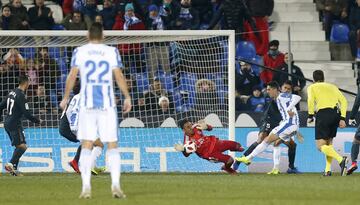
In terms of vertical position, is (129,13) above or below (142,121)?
above

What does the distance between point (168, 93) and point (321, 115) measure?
4244 mm

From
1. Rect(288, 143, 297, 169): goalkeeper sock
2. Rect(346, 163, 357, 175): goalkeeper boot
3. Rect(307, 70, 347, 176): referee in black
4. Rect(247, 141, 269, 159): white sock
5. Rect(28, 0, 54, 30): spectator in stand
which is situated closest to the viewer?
Rect(307, 70, 347, 176): referee in black

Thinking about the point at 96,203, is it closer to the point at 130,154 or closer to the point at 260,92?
the point at 130,154

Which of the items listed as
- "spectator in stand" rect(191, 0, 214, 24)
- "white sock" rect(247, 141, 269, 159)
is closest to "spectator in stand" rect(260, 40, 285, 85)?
"spectator in stand" rect(191, 0, 214, 24)

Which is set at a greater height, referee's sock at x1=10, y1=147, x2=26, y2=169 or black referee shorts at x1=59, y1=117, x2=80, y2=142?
black referee shorts at x1=59, y1=117, x2=80, y2=142

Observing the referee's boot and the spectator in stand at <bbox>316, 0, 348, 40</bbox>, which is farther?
the spectator in stand at <bbox>316, 0, 348, 40</bbox>

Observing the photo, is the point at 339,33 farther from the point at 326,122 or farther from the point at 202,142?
the point at 202,142

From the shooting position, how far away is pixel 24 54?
2470 centimetres

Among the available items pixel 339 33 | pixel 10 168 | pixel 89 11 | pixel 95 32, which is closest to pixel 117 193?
pixel 95 32

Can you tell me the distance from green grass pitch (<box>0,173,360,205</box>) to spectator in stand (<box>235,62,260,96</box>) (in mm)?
6893

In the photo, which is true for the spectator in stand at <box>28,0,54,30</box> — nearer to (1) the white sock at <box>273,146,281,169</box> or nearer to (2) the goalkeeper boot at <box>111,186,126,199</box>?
(1) the white sock at <box>273,146,281,169</box>

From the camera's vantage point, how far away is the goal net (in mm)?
23859

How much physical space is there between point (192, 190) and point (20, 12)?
11.9m

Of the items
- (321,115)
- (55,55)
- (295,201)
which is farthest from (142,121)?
(295,201)
